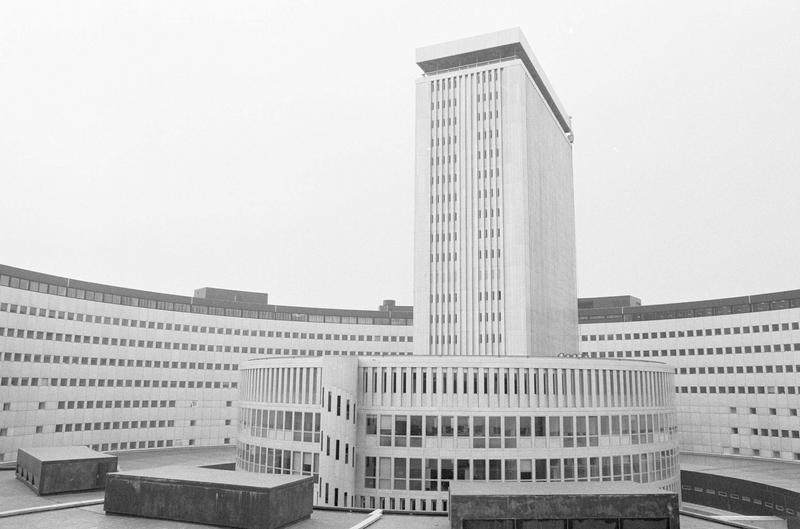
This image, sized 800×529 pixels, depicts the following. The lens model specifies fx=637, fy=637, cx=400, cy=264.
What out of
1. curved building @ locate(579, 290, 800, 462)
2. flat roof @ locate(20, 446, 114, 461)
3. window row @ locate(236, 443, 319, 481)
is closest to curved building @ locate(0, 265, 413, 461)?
window row @ locate(236, 443, 319, 481)

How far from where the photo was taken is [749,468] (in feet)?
258

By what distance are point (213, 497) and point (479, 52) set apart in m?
77.1

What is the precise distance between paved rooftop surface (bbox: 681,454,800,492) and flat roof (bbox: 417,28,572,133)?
58.8 m

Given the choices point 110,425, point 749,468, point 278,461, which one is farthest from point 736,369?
point 110,425

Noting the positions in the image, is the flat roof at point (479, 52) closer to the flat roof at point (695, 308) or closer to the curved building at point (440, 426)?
the flat roof at point (695, 308)

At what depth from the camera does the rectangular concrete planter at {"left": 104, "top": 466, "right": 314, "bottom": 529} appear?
29.7 meters

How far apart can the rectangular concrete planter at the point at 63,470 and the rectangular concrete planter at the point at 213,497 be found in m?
9.20

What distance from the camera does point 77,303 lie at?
78.8 meters

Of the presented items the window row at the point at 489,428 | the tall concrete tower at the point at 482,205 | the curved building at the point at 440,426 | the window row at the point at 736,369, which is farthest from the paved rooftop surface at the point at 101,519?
the window row at the point at 736,369

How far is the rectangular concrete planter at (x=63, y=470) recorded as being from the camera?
129ft

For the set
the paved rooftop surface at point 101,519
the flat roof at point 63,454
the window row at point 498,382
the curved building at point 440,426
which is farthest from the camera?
the window row at point 498,382

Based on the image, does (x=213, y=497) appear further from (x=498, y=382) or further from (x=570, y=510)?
(x=498, y=382)

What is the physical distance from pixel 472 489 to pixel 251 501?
419 inches

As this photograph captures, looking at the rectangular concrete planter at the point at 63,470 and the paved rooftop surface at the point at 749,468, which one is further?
the paved rooftop surface at the point at 749,468
